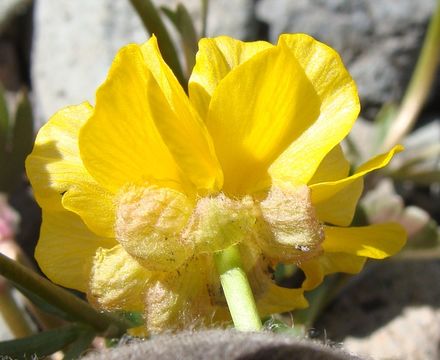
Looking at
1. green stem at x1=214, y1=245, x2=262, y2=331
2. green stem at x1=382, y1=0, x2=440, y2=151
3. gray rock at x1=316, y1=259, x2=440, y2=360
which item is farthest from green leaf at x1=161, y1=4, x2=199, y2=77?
gray rock at x1=316, y1=259, x2=440, y2=360

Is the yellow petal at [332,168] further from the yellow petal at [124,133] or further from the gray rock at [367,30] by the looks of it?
the gray rock at [367,30]

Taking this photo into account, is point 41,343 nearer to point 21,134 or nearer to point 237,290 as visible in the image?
point 237,290

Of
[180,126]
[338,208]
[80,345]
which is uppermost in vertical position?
[180,126]

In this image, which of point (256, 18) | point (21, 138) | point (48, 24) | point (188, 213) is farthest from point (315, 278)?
point (48, 24)

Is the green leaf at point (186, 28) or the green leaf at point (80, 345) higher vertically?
the green leaf at point (186, 28)

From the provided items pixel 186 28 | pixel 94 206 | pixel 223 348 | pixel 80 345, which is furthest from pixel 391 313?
pixel 223 348

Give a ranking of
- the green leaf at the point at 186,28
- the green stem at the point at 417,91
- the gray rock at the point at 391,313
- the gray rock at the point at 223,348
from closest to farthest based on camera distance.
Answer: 1. the gray rock at the point at 223,348
2. the green leaf at the point at 186,28
3. the gray rock at the point at 391,313
4. the green stem at the point at 417,91

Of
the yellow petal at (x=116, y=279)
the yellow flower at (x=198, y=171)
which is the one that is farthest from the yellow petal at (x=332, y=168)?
the yellow petal at (x=116, y=279)
